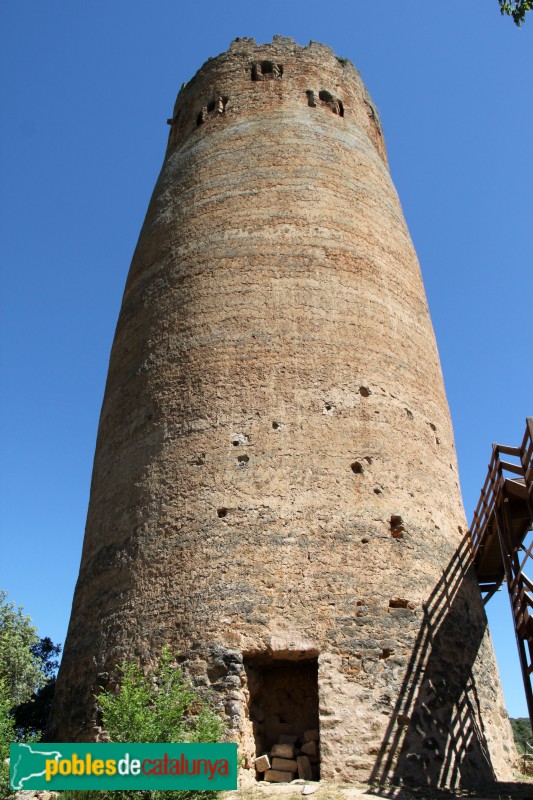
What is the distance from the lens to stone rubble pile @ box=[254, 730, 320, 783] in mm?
8203

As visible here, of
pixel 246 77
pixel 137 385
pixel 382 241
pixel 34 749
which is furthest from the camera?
pixel 246 77

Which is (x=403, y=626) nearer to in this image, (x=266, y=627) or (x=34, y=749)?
(x=266, y=627)

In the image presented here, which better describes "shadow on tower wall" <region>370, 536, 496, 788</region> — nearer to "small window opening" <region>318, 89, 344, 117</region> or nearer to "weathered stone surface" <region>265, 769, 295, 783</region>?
"weathered stone surface" <region>265, 769, 295, 783</region>

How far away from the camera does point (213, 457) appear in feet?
32.4

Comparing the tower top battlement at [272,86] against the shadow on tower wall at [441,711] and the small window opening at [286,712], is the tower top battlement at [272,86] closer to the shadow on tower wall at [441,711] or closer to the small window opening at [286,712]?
the shadow on tower wall at [441,711]

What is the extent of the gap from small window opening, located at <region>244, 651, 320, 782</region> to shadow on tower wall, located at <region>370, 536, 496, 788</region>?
32.5 inches

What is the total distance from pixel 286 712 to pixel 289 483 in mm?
2735

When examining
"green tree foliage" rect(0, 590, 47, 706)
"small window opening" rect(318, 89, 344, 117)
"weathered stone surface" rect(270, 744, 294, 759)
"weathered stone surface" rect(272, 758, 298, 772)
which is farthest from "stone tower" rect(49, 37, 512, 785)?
"green tree foliage" rect(0, 590, 47, 706)

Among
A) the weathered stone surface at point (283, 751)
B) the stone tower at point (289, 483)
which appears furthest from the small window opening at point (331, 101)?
the weathered stone surface at point (283, 751)

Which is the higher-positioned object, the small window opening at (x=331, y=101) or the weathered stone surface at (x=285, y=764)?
the small window opening at (x=331, y=101)

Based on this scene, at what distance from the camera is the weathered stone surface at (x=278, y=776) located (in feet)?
26.9

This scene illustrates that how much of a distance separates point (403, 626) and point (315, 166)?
784 cm

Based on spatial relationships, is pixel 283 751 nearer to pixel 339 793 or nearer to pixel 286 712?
pixel 286 712

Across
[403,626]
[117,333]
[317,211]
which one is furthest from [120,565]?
[317,211]
